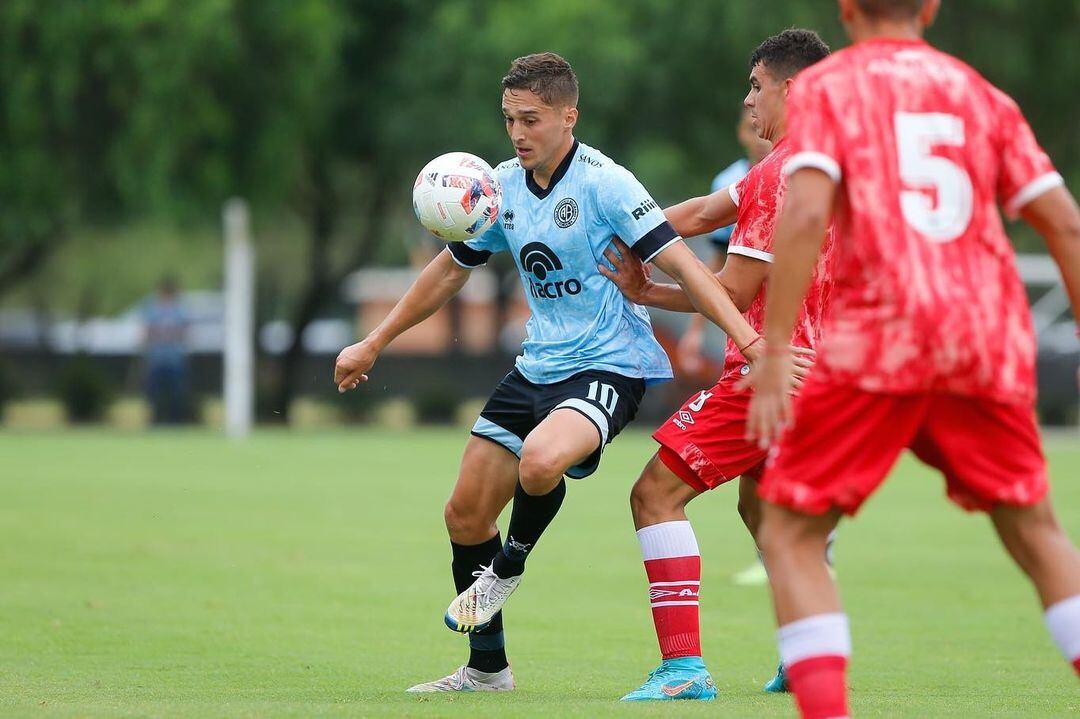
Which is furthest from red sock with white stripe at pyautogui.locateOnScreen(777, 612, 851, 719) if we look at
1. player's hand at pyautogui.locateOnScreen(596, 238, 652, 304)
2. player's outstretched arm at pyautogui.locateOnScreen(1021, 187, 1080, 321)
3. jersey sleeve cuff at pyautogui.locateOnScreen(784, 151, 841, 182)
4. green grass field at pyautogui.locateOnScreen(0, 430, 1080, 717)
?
player's hand at pyautogui.locateOnScreen(596, 238, 652, 304)

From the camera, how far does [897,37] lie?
4715 millimetres

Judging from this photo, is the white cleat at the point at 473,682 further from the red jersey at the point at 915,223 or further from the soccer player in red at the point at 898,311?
the red jersey at the point at 915,223

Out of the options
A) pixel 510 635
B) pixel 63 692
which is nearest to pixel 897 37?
pixel 63 692

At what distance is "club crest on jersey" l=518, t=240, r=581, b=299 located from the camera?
688 cm

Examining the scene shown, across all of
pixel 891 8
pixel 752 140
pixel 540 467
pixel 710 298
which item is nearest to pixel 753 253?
pixel 710 298

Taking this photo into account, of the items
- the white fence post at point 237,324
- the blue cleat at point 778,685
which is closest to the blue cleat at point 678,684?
the blue cleat at point 778,685

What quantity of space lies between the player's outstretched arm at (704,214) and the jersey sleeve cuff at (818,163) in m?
2.40

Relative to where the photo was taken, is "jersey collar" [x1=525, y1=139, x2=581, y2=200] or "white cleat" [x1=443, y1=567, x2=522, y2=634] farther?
"jersey collar" [x1=525, y1=139, x2=581, y2=200]

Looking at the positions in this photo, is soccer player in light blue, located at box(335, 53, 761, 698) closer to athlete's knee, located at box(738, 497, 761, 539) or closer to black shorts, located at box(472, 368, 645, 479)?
black shorts, located at box(472, 368, 645, 479)

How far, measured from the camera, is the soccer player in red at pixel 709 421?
259 inches

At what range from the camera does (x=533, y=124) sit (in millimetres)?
6848

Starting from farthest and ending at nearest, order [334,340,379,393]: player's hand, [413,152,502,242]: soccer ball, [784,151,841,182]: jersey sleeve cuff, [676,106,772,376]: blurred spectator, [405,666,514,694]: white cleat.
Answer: [676,106,772,376]: blurred spectator
[334,340,379,393]: player's hand
[405,666,514,694]: white cleat
[413,152,502,242]: soccer ball
[784,151,841,182]: jersey sleeve cuff

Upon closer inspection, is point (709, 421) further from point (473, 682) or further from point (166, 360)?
point (166, 360)

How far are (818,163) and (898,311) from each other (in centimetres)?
46
